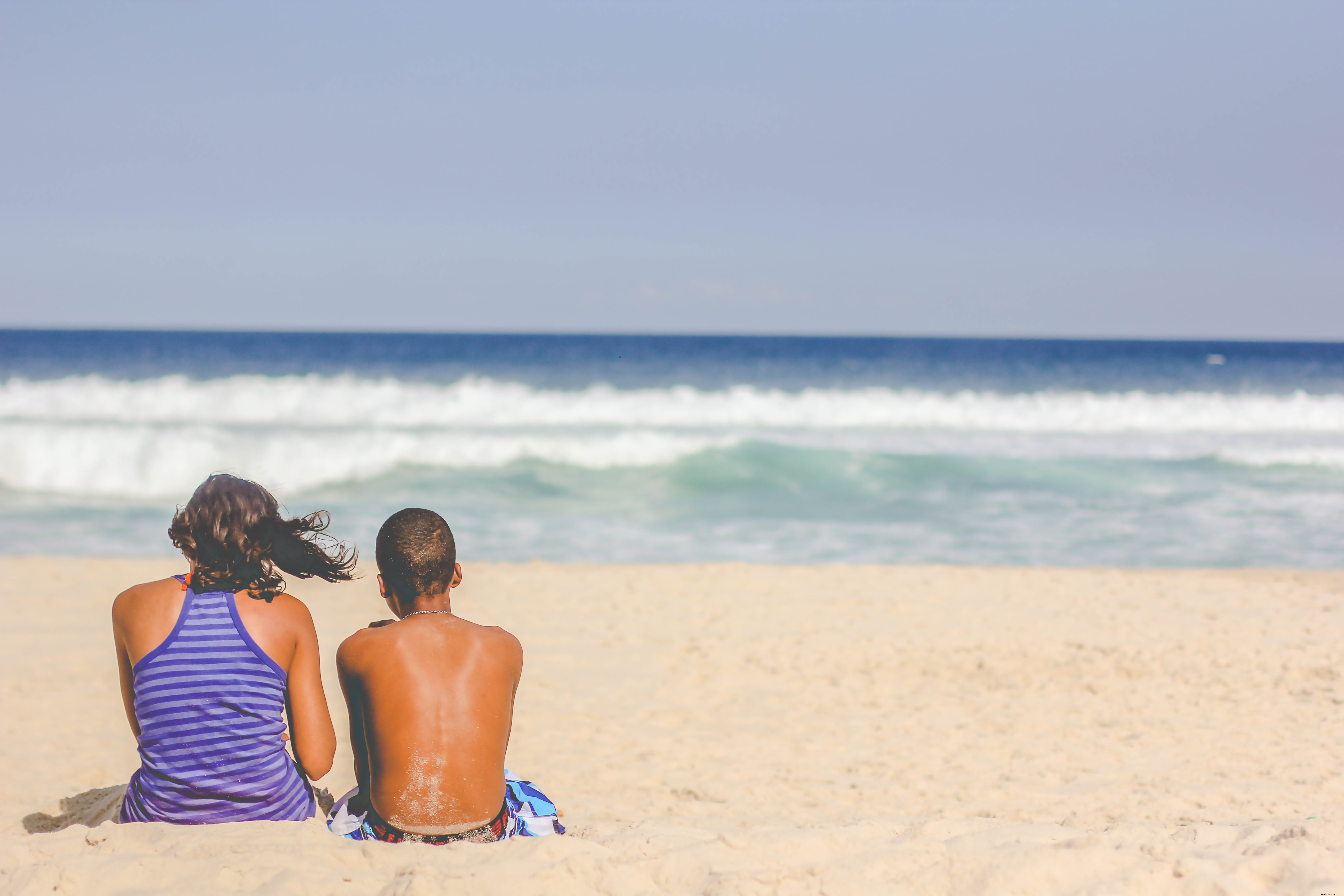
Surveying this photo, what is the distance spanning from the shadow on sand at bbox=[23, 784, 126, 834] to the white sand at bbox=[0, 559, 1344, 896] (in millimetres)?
25

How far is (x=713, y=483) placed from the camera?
48.0 feet

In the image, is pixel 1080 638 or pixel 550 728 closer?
pixel 550 728

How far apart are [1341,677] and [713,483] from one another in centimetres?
971

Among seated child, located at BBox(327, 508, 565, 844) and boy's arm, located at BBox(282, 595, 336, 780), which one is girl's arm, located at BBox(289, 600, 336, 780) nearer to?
boy's arm, located at BBox(282, 595, 336, 780)

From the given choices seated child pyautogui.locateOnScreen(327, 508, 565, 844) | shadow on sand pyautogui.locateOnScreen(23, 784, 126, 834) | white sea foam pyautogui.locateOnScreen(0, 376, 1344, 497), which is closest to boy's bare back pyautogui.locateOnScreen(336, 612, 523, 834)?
seated child pyautogui.locateOnScreen(327, 508, 565, 844)

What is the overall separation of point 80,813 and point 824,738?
3.33 meters

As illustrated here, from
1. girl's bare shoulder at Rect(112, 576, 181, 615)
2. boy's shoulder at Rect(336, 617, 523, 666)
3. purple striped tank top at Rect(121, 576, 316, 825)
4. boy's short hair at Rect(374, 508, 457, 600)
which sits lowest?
purple striped tank top at Rect(121, 576, 316, 825)

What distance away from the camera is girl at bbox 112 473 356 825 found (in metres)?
2.48

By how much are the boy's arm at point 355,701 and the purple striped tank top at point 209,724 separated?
0.21m

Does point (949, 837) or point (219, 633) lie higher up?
point (219, 633)

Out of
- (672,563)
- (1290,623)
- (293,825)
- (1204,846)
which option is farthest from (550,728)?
(1290,623)

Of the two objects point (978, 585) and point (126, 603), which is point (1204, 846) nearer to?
point (126, 603)

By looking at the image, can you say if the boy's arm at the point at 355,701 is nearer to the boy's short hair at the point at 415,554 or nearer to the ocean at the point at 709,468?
the boy's short hair at the point at 415,554

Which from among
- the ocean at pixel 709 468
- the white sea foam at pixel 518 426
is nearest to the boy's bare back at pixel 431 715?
the ocean at pixel 709 468
